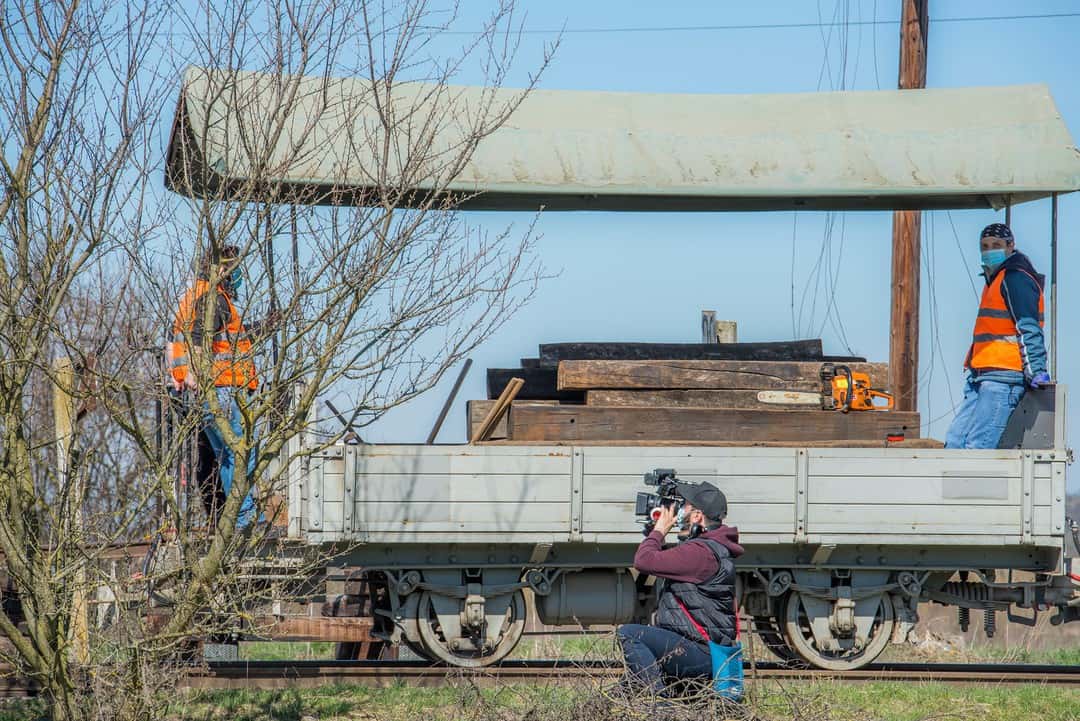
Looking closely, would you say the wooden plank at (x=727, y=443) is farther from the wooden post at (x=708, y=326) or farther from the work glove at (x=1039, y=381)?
the wooden post at (x=708, y=326)

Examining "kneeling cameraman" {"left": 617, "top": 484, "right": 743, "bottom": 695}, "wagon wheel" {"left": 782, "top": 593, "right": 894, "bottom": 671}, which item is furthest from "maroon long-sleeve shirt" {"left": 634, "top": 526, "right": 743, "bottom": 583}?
"wagon wheel" {"left": 782, "top": 593, "right": 894, "bottom": 671}

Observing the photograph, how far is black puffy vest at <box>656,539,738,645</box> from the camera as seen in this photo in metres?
7.10

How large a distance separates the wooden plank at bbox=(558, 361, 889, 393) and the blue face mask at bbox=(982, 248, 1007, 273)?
1.19m

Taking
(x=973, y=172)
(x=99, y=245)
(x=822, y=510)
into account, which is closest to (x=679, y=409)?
(x=822, y=510)

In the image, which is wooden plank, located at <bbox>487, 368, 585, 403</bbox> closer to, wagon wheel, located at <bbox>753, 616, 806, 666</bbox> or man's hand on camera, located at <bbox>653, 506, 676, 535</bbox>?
wagon wheel, located at <bbox>753, 616, 806, 666</bbox>

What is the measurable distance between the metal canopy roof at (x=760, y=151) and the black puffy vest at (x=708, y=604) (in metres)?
3.50

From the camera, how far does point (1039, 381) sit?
9352 millimetres

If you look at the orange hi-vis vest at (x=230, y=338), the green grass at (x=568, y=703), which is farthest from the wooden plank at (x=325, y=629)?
the orange hi-vis vest at (x=230, y=338)

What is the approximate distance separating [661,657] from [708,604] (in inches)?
14.8

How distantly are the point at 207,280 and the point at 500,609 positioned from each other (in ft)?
11.4

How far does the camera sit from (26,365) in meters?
6.88

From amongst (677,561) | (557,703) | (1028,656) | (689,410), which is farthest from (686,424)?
(1028,656)

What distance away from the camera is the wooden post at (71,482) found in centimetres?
709

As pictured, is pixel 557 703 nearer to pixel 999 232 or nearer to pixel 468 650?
pixel 468 650
